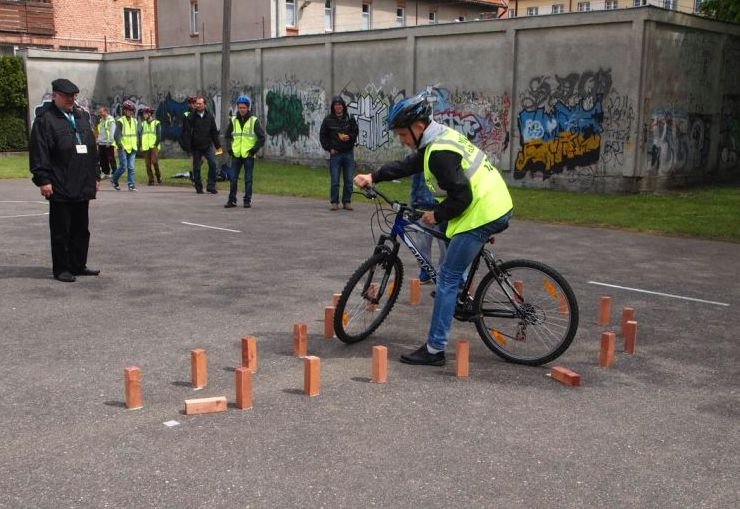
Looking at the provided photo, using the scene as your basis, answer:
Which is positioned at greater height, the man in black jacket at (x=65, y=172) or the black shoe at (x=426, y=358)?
the man in black jacket at (x=65, y=172)

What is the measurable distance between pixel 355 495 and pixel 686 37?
19603mm

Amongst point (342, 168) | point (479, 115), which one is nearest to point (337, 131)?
point (342, 168)

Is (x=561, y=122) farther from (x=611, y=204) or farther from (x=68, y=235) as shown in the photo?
(x=68, y=235)

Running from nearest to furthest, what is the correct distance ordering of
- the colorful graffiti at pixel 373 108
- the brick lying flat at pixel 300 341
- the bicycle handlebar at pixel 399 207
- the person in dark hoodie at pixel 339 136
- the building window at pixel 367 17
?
the brick lying flat at pixel 300 341 < the bicycle handlebar at pixel 399 207 < the person in dark hoodie at pixel 339 136 < the colorful graffiti at pixel 373 108 < the building window at pixel 367 17

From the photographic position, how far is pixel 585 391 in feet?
17.6

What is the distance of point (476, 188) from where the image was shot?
18.5 ft

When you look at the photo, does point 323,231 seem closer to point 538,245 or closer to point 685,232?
point 538,245

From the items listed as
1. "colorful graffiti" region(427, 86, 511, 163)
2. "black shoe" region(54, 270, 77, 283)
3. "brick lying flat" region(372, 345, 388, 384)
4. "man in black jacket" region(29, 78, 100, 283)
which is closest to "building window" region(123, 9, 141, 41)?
"colorful graffiti" region(427, 86, 511, 163)

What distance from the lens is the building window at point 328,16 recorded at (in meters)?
43.2

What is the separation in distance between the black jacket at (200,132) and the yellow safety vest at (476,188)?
13.7 m

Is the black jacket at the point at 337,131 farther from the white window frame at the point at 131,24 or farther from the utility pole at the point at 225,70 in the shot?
the white window frame at the point at 131,24

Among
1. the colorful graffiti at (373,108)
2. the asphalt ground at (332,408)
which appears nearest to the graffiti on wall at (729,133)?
the colorful graffiti at (373,108)

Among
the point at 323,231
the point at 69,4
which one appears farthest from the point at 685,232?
the point at 69,4

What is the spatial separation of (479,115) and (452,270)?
1727 centimetres
